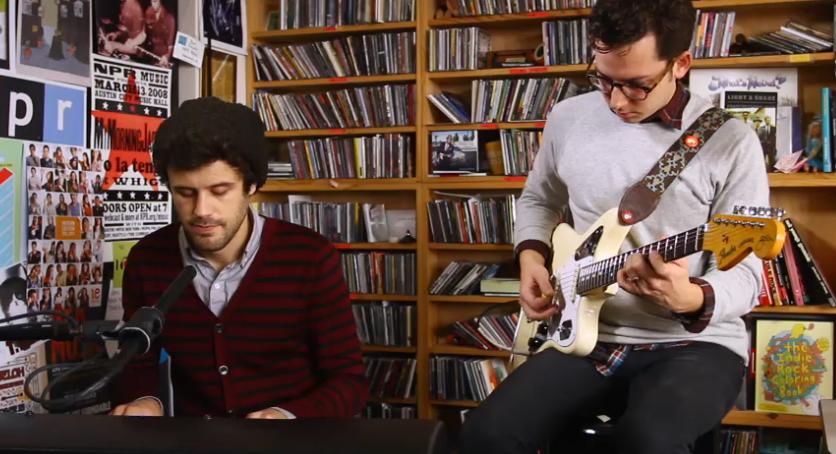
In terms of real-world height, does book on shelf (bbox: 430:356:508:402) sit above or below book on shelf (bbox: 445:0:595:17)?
below

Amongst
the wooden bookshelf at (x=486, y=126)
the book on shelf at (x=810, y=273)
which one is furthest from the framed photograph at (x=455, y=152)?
the book on shelf at (x=810, y=273)

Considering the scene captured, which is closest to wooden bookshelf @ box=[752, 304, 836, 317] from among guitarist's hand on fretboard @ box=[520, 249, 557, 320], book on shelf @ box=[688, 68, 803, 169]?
book on shelf @ box=[688, 68, 803, 169]

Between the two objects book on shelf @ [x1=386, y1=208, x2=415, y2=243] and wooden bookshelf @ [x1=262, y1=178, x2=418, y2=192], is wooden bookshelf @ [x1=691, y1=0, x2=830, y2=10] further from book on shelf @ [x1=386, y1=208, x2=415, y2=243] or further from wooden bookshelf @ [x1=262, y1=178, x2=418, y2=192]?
book on shelf @ [x1=386, y1=208, x2=415, y2=243]

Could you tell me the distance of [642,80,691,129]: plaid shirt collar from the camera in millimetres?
1720

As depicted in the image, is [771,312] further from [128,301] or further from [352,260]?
[128,301]

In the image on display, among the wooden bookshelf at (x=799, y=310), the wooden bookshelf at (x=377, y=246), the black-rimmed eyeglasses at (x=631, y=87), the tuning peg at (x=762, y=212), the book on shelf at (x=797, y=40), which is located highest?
the book on shelf at (x=797, y=40)

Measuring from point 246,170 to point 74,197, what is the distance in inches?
46.3

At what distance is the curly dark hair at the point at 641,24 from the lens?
163 cm

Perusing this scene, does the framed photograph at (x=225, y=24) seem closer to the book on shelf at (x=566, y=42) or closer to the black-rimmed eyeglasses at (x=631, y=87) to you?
the book on shelf at (x=566, y=42)

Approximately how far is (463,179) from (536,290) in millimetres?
1371

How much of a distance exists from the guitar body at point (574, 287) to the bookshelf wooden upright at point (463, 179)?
4.20 feet

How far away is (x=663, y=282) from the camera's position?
1.45 m

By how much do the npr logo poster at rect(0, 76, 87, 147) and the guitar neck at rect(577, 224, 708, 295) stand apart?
1610 millimetres

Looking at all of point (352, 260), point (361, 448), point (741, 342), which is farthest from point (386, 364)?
point (361, 448)
